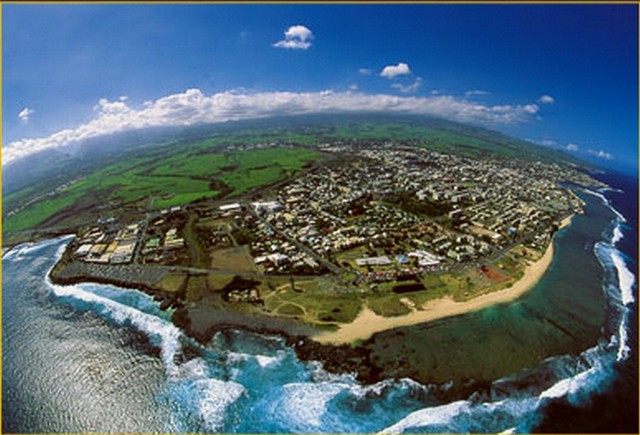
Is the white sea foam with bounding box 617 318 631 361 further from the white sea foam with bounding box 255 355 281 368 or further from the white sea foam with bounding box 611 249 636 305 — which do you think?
the white sea foam with bounding box 255 355 281 368

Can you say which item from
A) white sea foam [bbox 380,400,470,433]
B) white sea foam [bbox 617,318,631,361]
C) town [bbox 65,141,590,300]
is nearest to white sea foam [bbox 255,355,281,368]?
white sea foam [bbox 380,400,470,433]

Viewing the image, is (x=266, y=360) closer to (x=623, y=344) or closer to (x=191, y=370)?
(x=191, y=370)

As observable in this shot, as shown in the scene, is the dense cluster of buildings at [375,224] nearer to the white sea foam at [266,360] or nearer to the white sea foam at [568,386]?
the white sea foam at [266,360]

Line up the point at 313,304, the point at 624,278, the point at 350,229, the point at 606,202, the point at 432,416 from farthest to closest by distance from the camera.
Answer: the point at 606,202 < the point at 350,229 < the point at 624,278 < the point at 313,304 < the point at 432,416

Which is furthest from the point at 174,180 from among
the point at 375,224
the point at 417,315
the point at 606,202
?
the point at 606,202

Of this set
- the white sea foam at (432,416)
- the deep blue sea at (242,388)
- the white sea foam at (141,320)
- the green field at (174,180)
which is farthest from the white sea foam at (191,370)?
the green field at (174,180)
